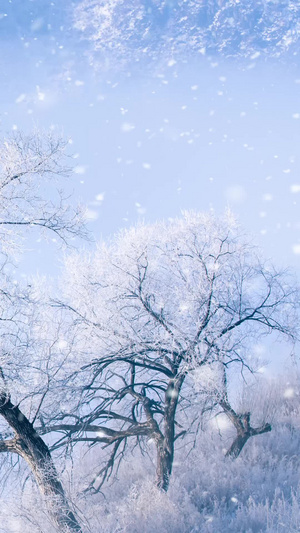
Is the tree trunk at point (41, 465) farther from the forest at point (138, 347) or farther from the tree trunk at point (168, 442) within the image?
the tree trunk at point (168, 442)

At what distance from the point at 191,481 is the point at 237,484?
1063mm

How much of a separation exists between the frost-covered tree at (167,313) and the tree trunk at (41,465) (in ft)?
2.65

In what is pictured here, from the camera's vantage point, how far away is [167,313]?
30.7ft

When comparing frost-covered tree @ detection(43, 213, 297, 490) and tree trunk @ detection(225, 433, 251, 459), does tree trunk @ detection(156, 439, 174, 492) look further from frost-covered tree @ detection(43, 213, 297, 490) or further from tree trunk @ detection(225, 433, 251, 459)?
tree trunk @ detection(225, 433, 251, 459)

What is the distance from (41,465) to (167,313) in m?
3.52

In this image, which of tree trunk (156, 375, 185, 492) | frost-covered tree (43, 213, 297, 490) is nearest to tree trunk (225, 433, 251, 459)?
frost-covered tree (43, 213, 297, 490)

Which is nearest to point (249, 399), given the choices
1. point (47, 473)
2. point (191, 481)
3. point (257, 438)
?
point (257, 438)

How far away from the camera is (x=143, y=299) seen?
940 centimetres

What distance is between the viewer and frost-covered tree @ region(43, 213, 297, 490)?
903cm

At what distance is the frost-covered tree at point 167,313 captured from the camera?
9.03 metres

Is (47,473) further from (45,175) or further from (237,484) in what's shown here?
(45,175)

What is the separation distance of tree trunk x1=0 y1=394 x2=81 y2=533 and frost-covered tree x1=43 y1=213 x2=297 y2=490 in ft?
2.65

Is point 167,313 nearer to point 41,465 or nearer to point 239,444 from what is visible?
point 41,465

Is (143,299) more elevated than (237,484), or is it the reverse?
(143,299)
